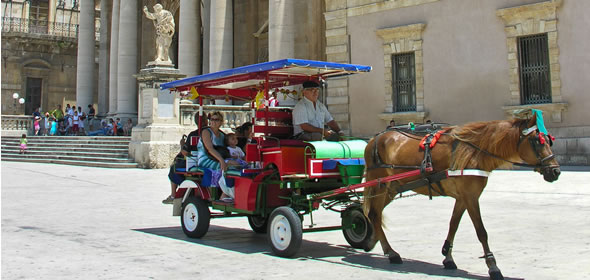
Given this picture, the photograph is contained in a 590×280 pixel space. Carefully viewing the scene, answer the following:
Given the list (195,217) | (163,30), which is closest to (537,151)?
(195,217)

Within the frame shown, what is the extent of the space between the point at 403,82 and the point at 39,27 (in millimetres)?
35411

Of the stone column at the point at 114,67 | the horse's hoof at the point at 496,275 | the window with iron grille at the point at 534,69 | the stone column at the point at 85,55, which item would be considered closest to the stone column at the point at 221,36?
the stone column at the point at 114,67

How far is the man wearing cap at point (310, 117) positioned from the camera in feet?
24.8

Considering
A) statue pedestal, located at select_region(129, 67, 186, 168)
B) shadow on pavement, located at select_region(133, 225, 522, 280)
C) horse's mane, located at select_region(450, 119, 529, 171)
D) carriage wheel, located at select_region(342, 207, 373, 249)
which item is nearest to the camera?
horse's mane, located at select_region(450, 119, 529, 171)

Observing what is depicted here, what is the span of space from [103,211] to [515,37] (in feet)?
47.6

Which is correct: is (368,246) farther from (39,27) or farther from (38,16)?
(38,16)

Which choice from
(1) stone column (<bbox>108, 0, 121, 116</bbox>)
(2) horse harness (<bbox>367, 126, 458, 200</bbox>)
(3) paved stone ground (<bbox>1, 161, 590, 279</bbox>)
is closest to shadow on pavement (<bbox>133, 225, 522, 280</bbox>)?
(3) paved stone ground (<bbox>1, 161, 590, 279</bbox>)

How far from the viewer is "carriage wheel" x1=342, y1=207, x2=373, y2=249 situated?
24.1ft

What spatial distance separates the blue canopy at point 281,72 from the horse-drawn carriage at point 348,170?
15mm

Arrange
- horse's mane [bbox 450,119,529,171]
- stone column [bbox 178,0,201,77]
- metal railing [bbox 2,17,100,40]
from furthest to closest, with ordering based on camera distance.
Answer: metal railing [bbox 2,17,100,40] < stone column [bbox 178,0,201,77] < horse's mane [bbox 450,119,529,171]

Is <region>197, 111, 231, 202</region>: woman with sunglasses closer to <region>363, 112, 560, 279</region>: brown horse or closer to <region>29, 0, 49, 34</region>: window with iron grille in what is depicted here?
<region>363, 112, 560, 279</region>: brown horse

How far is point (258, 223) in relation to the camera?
882 cm

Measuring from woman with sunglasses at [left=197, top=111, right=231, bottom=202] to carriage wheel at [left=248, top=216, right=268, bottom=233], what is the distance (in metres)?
0.78

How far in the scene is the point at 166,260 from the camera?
6758 millimetres
